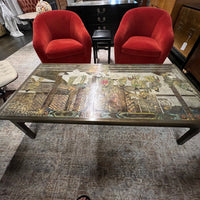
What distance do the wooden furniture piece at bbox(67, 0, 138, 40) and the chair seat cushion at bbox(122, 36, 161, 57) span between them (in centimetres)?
114

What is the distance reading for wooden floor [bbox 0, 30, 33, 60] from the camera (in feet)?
9.18

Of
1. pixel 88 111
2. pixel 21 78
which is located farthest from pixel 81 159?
pixel 21 78

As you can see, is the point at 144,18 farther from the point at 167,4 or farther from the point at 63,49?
the point at 63,49

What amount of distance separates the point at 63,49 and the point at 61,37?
1.58 ft

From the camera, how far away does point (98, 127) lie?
1272 millimetres

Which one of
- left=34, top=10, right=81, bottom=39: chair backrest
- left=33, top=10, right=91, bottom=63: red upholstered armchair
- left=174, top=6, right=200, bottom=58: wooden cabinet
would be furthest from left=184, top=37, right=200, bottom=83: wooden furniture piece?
left=34, top=10, right=81, bottom=39: chair backrest

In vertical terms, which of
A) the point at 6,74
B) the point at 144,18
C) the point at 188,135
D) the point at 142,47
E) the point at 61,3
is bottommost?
the point at 188,135

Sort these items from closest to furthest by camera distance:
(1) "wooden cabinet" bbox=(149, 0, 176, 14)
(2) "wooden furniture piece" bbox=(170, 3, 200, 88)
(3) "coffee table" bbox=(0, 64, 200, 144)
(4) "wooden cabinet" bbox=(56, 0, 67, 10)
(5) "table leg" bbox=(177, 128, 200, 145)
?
(3) "coffee table" bbox=(0, 64, 200, 144) → (5) "table leg" bbox=(177, 128, 200, 145) → (2) "wooden furniture piece" bbox=(170, 3, 200, 88) → (1) "wooden cabinet" bbox=(149, 0, 176, 14) → (4) "wooden cabinet" bbox=(56, 0, 67, 10)

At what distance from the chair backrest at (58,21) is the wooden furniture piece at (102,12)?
2.72ft

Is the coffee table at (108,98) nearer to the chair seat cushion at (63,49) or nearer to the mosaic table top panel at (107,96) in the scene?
the mosaic table top panel at (107,96)

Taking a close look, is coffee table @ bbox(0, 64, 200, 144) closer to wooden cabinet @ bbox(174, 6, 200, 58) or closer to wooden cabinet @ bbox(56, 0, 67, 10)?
wooden cabinet @ bbox(174, 6, 200, 58)

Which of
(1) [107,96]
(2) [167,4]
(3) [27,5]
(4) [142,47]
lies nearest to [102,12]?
(2) [167,4]

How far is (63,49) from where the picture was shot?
168 centimetres

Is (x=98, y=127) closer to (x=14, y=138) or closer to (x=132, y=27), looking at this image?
(x=14, y=138)
